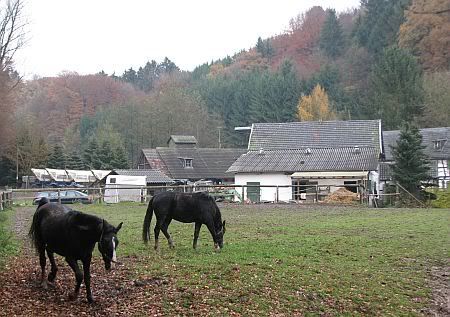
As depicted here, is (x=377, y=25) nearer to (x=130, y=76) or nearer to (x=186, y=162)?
(x=186, y=162)

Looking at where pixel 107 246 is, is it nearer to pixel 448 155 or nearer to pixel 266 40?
pixel 448 155

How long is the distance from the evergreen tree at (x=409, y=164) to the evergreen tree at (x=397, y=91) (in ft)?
100

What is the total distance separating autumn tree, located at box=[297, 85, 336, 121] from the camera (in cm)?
7556

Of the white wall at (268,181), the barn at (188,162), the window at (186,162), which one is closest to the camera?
the white wall at (268,181)

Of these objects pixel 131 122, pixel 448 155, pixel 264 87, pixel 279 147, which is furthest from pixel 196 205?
pixel 264 87


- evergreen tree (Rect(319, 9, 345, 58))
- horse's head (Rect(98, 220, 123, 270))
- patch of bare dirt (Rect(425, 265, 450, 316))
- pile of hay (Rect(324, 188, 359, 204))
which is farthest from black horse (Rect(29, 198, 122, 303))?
evergreen tree (Rect(319, 9, 345, 58))

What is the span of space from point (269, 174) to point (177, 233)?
28.7 metres

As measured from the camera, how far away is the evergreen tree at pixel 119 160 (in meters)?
67.0

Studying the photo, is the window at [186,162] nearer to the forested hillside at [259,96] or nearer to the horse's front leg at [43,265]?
the forested hillside at [259,96]

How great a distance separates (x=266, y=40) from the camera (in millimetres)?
107062

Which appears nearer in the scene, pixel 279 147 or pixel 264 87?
pixel 279 147

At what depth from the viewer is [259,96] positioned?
84625 millimetres

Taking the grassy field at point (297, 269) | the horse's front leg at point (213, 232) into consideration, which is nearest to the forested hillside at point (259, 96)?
the grassy field at point (297, 269)

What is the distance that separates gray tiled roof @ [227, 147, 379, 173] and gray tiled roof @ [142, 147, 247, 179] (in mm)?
10521
